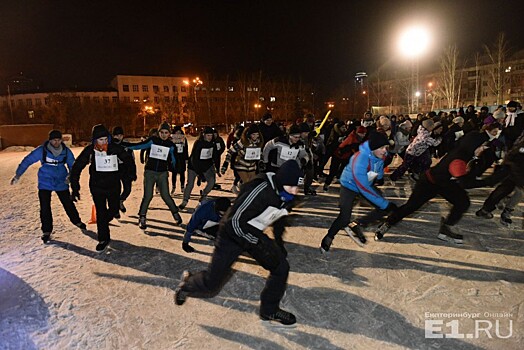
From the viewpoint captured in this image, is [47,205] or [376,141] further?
[47,205]

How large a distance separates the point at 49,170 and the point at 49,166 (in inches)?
Answer: 2.5

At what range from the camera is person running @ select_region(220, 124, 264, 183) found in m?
7.07

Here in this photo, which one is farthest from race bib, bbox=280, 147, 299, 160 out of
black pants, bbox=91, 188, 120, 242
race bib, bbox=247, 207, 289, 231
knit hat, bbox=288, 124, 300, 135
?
race bib, bbox=247, 207, 289, 231

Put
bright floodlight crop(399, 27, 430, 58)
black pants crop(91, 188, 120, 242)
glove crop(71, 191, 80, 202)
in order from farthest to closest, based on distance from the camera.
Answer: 1. bright floodlight crop(399, 27, 430, 58)
2. glove crop(71, 191, 80, 202)
3. black pants crop(91, 188, 120, 242)

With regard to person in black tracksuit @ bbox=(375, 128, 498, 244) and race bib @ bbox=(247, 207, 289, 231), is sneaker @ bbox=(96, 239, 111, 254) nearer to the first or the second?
race bib @ bbox=(247, 207, 289, 231)

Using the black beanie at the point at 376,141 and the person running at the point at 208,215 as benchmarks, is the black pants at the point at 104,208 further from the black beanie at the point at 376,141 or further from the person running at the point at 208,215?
the black beanie at the point at 376,141

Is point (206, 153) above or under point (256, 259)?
above

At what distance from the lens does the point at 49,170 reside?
5656 mm

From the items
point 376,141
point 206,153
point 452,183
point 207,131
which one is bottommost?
point 452,183

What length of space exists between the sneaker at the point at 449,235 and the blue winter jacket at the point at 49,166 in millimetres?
6009

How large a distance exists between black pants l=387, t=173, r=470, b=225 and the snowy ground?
18.3 inches

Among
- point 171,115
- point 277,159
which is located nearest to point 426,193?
point 277,159

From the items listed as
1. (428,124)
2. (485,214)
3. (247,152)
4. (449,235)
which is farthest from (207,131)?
(485,214)

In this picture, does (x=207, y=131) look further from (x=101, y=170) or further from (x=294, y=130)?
(x=101, y=170)
